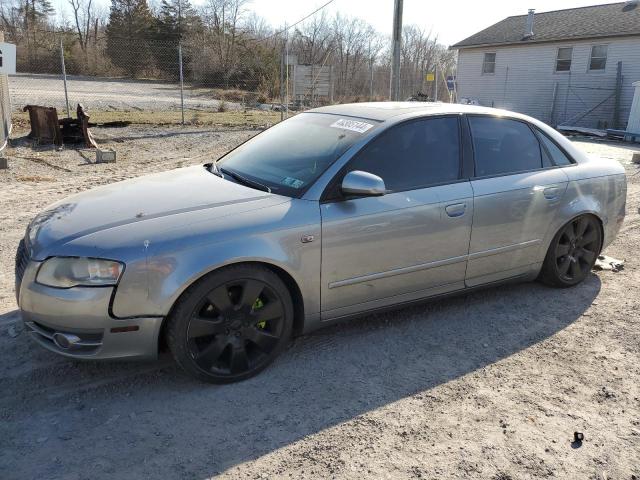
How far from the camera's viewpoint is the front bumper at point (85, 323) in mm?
2773

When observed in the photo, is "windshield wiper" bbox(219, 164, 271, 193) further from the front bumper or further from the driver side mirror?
the front bumper

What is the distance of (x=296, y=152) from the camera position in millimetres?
3803

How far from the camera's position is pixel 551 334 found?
3.90 meters

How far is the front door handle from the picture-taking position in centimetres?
374

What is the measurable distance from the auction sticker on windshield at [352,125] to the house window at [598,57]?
77.8 feet

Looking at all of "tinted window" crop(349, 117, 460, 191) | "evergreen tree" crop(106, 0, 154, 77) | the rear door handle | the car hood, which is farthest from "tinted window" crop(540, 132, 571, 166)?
"evergreen tree" crop(106, 0, 154, 77)

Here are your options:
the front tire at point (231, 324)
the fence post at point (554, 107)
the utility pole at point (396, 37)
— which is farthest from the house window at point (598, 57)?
the front tire at point (231, 324)

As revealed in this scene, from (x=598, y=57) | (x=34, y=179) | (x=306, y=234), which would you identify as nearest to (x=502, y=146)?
(x=306, y=234)

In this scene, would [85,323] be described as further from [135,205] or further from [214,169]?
[214,169]

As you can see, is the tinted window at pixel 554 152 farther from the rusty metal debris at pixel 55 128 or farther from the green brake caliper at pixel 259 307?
the rusty metal debris at pixel 55 128

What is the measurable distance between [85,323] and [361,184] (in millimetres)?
1725

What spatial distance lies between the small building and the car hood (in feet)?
75.3

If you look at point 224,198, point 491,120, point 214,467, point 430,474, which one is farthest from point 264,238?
point 491,120

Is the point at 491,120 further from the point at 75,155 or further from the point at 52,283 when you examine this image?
the point at 75,155
